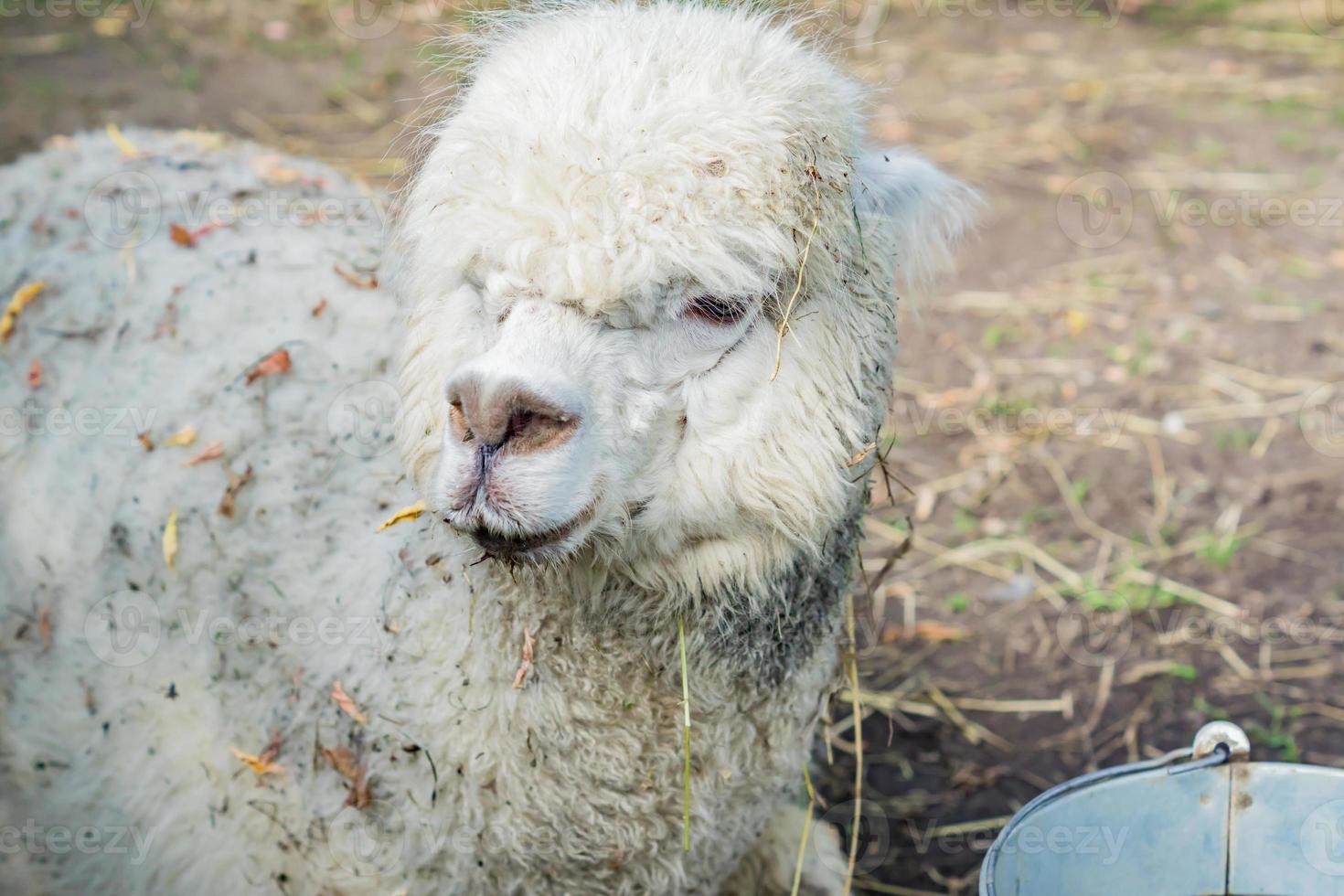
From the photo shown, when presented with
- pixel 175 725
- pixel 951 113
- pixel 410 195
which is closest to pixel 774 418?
pixel 410 195

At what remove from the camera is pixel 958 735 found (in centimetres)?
386

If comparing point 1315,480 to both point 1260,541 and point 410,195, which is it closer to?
point 1260,541

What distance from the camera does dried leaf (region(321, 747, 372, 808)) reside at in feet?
7.71

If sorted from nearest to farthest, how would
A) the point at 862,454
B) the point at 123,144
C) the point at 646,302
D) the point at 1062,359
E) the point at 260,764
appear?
the point at 646,302
the point at 862,454
the point at 260,764
the point at 123,144
the point at 1062,359

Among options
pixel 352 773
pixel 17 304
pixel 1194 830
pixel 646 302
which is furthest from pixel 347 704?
pixel 1194 830

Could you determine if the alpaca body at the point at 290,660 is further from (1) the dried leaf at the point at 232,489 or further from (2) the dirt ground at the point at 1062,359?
(2) the dirt ground at the point at 1062,359

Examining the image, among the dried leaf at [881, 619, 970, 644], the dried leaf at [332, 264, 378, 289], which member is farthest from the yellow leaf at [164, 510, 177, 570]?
the dried leaf at [881, 619, 970, 644]

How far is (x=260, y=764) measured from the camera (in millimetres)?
2490

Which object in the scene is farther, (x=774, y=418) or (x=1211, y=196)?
(x=1211, y=196)

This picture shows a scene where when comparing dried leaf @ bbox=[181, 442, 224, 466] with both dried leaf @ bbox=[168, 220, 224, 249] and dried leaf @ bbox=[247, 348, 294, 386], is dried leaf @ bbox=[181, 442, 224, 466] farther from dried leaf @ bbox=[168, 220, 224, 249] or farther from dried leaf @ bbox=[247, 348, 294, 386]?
dried leaf @ bbox=[168, 220, 224, 249]

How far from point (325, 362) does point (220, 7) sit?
6.37 meters

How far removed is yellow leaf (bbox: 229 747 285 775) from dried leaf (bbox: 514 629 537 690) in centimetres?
60

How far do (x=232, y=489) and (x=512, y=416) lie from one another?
1.20 meters

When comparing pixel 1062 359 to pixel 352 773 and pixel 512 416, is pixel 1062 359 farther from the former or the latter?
pixel 512 416
